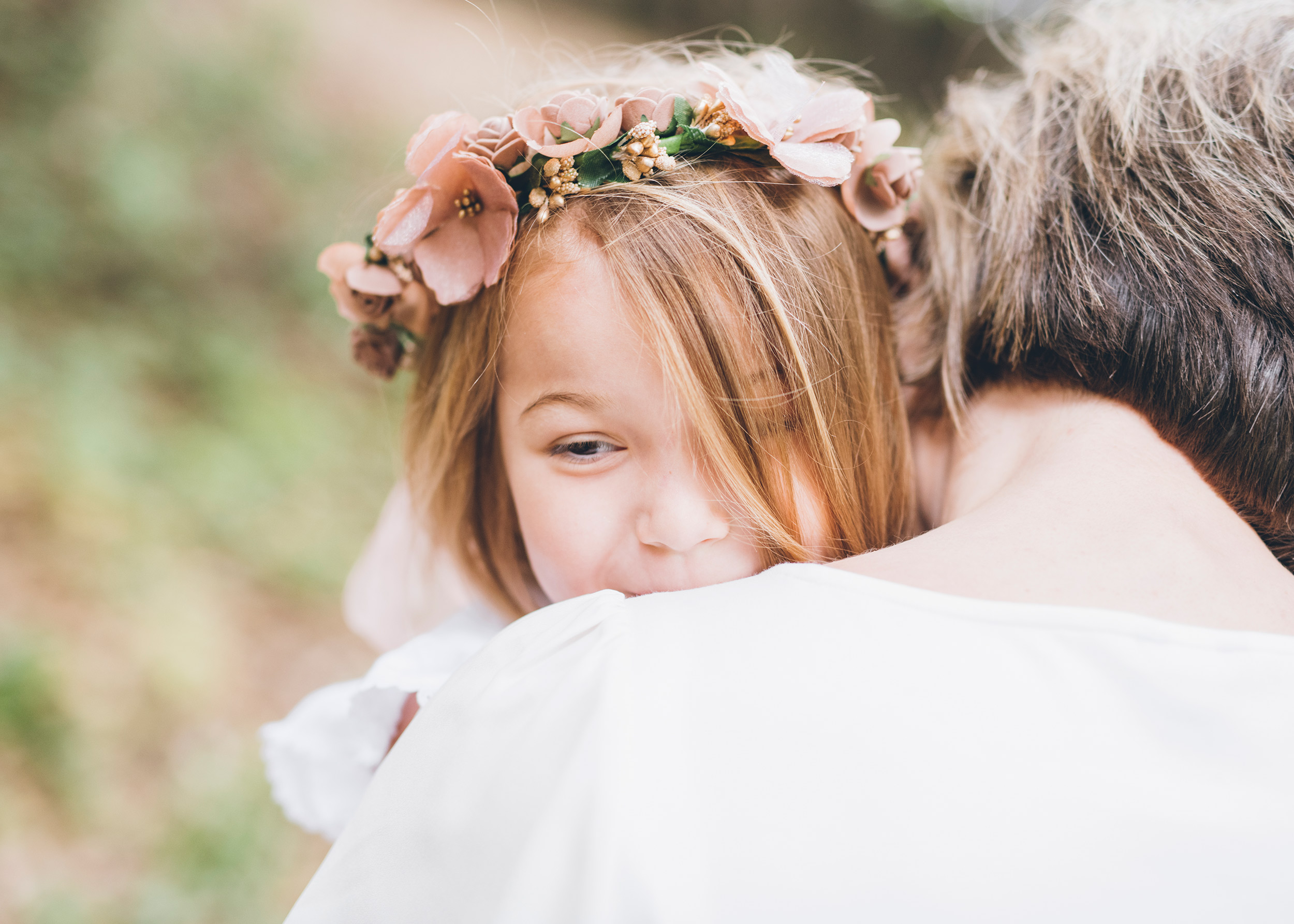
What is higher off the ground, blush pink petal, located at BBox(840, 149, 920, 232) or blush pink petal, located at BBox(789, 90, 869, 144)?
blush pink petal, located at BBox(789, 90, 869, 144)

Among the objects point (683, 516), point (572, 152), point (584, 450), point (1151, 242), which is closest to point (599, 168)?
point (572, 152)

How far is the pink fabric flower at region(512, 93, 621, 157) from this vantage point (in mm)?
1232

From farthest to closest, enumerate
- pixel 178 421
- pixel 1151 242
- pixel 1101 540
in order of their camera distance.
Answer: pixel 178 421 < pixel 1151 242 < pixel 1101 540

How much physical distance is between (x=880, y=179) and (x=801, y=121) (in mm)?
206

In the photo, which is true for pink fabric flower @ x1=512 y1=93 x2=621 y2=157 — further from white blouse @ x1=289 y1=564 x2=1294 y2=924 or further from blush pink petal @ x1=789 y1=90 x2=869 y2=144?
white blouse @ x1=289 y1=564 x2=1294 y2=924

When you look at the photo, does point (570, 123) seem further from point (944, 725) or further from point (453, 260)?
point (944, 725)

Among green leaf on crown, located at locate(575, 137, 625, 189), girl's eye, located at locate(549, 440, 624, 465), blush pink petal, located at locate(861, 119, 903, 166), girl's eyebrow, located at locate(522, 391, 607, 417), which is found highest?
green leaf on crown, located at locate(575, 137, 625, 189)

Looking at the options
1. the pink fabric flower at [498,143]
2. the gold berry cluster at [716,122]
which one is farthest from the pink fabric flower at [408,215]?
the gold berry cluster at [716,122]

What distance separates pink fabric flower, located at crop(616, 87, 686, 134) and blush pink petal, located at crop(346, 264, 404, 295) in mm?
494

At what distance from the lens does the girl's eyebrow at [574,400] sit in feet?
4.04

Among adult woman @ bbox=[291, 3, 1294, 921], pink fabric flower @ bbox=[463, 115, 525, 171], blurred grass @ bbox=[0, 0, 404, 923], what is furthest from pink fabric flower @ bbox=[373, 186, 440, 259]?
blurred grass @ bbox=[0, 0, 404, 923]

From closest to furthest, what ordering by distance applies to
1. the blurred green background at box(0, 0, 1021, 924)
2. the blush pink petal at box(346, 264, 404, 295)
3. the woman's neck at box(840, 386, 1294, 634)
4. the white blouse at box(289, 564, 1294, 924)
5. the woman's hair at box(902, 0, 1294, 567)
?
the white blouse at box(289, 564, 1294, 924) → the woman's neck at box(840, 386, 1294, 634) → the woman's hair at box(902, 0, 1294, 567) → the blush pink petal at box(346, 264, 404, 295) → the blurred green background at box(0, 0, 1021, 924)

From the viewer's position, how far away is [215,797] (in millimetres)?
2580

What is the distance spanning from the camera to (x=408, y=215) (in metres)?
1.28
